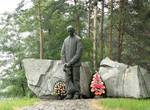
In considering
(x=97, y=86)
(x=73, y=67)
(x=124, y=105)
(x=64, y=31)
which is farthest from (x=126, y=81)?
(x=64, y=31)

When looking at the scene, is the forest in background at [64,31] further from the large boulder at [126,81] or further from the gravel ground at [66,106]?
the gravel ground at [66,106]

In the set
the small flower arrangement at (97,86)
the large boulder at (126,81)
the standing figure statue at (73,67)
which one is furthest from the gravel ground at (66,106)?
the large boulder at (126,81)

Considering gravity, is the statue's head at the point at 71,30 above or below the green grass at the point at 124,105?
above

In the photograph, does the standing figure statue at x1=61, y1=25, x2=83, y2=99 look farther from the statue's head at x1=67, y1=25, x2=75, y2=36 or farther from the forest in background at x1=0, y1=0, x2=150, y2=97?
the forest in background at x1=0, y1=0, x2=150, y2=97

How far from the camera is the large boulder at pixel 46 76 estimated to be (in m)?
17.4

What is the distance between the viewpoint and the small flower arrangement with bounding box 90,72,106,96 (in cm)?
1738

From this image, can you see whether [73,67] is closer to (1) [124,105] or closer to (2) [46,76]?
(2) [46,76]

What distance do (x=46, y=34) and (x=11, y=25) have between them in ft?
14.2

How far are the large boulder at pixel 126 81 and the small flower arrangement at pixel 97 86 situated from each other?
0.38 m

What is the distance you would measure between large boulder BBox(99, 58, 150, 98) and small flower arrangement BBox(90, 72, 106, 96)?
0.38m

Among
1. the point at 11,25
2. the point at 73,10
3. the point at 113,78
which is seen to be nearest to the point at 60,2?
the point at 73,10

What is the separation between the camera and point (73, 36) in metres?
16.8

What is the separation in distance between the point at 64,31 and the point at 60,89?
14.7m

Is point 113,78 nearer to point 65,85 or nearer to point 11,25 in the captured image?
point 65,85
